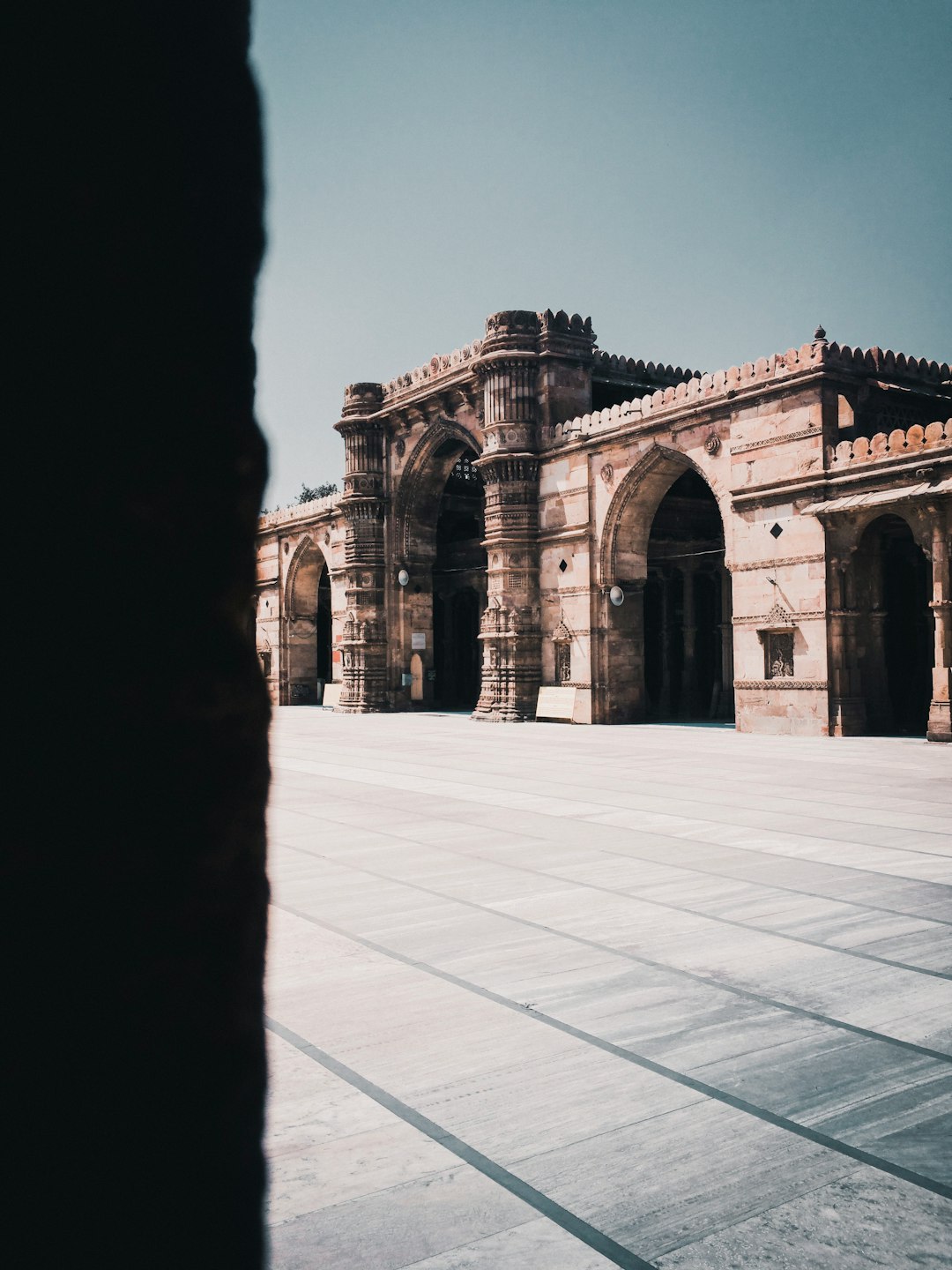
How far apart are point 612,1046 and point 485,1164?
93cm

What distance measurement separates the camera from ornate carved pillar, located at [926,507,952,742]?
15.7m

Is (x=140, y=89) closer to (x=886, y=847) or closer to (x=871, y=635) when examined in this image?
(x=886, y=847)

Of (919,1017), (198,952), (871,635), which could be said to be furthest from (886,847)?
(871,635)

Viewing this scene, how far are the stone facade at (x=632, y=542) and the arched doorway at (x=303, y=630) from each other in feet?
0.28

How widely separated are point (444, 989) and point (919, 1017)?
1750 millimetres

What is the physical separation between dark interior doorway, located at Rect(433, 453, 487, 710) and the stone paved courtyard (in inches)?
899

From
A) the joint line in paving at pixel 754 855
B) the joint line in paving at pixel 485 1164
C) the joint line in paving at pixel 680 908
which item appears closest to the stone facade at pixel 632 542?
the joint line in paving at pixel 754 855

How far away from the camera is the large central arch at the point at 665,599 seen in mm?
21984

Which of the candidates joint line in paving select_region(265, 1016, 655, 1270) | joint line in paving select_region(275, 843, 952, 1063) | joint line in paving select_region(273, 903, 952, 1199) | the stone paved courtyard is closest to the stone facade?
the stone paved courtyard

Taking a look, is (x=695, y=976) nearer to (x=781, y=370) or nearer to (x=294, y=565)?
(x=781, y=370)

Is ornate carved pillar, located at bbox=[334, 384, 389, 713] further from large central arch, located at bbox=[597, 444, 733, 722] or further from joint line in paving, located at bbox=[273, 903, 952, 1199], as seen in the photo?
joint line in paving, located at bbox=[273, 903, 952, 1199]

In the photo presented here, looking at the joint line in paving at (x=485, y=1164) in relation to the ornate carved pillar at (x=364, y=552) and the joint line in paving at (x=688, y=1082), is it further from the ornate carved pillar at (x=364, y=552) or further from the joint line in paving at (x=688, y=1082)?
the ornate carved pillar at (x=364, y=552)

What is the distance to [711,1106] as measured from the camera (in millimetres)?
2975

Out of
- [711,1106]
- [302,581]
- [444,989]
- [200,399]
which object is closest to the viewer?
[200,399]
